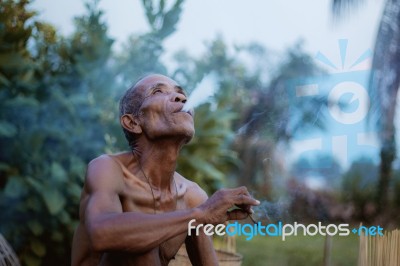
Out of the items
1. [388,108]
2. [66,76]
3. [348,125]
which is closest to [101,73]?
[66,76]

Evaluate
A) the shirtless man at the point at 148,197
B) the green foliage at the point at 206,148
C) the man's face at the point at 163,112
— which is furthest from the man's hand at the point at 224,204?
the green foliage at the point at 206,148

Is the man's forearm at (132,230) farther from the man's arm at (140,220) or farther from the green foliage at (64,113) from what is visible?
the green foliage at (64,113)

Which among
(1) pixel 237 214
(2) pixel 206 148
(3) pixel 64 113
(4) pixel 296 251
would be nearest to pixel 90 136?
(3) pixel 64 113

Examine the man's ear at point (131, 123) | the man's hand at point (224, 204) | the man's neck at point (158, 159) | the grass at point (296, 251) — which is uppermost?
the man's ear at point (131, 123)

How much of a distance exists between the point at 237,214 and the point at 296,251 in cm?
284

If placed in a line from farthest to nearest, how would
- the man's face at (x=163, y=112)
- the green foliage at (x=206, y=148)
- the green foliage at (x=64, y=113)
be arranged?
1. the green foliage at (x=206, y=148)
2. the green foliage at (x=64, y=113)
3. the man's face at (x=163, y=112)

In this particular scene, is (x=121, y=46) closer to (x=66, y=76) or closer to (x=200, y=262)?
(x=66, y=76)

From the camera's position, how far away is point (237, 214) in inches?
50.0

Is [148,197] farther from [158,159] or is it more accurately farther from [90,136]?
[90,136]

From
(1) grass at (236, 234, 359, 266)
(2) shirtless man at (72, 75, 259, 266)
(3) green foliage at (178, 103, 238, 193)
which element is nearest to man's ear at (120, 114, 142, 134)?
(2) shirtless man at (72, 75, 259, 266)

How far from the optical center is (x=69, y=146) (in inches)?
159

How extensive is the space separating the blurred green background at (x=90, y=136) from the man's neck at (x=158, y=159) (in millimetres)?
1914

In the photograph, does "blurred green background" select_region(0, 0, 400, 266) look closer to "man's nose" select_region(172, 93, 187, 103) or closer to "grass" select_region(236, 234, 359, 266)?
"grass" select_region(236, 234, 359, 266)

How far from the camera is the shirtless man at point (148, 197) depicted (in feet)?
4.00
